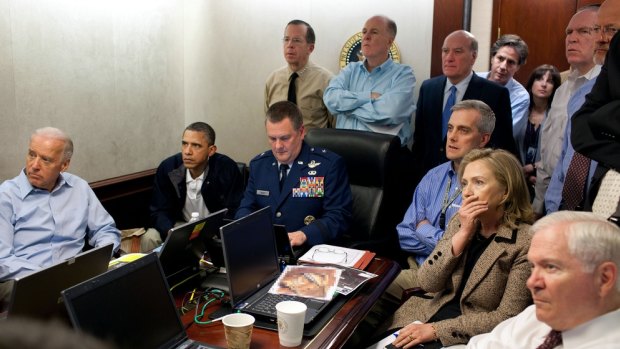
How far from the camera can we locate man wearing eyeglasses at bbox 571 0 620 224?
1.75 meters

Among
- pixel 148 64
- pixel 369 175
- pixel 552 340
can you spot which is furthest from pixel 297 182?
pixel 148 64

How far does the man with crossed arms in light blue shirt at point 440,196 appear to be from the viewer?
8.73ft

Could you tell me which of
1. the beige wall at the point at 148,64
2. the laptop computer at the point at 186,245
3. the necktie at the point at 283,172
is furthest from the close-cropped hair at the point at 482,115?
the beige wall at the point at 148,64

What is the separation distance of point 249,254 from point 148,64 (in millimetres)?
2632

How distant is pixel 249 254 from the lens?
6.48ft

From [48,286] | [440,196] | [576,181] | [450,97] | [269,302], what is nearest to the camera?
[48,286]

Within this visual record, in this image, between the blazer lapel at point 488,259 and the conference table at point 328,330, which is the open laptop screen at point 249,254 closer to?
the conference table at point 328,330

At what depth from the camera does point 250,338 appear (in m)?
1.60

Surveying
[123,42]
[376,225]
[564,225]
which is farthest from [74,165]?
[564,225]

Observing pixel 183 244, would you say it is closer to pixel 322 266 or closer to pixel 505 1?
pixel 322 266

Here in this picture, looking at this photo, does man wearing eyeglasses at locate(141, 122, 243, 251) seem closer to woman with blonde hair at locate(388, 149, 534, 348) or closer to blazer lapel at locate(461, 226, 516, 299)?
woman with blonde hair at locate(388, 149, 534, 348)

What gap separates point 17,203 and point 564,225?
2.22 meters

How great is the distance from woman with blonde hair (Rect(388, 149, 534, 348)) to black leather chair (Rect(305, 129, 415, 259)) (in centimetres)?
83

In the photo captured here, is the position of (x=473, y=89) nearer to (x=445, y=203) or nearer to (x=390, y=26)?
(x=390, y=26)
